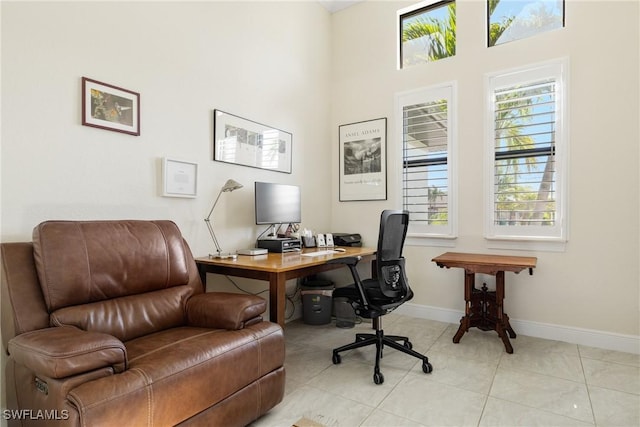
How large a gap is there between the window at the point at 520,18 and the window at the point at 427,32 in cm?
37

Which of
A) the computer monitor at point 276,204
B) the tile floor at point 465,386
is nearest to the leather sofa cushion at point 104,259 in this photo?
the computer monitor at point 276,204

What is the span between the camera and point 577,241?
9.57 ft

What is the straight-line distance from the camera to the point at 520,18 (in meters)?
3.24

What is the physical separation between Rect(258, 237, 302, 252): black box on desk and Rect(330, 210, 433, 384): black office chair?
1.98ft

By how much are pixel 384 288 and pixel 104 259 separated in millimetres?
1701

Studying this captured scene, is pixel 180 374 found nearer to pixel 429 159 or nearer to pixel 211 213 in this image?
pixel 211 213

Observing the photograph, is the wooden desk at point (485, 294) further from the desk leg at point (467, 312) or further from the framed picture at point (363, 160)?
the framed picture at point (363, 160)

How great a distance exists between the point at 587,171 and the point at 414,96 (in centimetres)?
173

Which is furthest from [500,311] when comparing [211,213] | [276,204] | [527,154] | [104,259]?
[104,259]

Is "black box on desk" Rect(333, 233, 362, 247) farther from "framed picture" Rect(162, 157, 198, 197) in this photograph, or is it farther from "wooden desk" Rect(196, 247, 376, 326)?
"framed picture" Rect(162, 157, 198, 197)

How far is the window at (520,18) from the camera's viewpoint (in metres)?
3.08

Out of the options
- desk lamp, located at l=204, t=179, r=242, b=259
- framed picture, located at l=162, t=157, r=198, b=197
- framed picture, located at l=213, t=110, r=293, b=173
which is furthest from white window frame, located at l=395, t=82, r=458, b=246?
framed picture, located at l=162, t=157, r=198, b=197

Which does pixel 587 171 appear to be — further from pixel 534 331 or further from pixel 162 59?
pixel 162 59

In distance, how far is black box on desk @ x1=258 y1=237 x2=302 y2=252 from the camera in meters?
3.01
